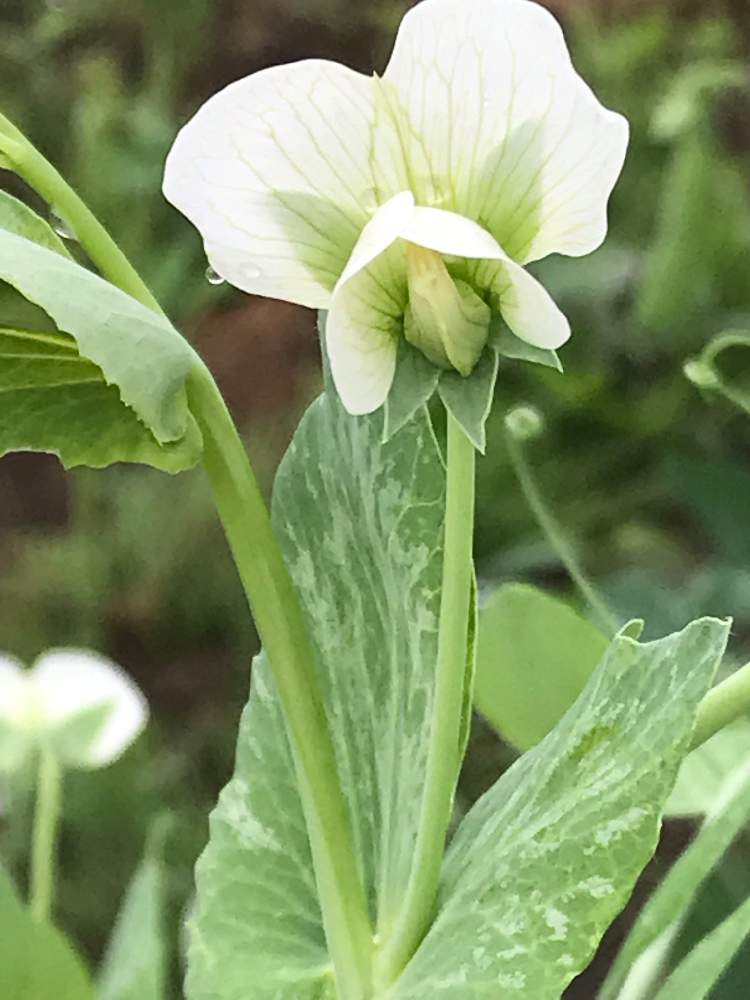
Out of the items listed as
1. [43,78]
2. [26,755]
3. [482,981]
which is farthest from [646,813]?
[43,78]

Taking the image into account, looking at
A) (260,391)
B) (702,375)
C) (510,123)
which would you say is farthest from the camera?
(260,391)

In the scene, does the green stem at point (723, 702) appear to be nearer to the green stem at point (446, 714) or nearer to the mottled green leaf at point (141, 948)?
the green stem at point (446, 714)

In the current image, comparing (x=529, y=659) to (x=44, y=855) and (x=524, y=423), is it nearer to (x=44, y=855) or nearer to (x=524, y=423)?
(x=524, y=423)

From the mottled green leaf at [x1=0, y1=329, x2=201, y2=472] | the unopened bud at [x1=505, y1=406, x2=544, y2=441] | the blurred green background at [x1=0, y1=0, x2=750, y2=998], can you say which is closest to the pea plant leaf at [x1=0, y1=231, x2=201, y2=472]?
the mottled green leaf at [x1=0, y1=329, x2=201, y2=472]

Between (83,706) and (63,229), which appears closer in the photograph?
(63,229)

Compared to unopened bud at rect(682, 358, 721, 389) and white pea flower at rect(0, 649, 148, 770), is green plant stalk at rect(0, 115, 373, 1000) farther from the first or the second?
white pea flower at rect(0, 649, 148, 770)

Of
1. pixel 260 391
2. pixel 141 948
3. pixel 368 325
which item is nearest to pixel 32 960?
pixel 141 948

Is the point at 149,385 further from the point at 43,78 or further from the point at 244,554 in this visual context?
the point at 43,78
